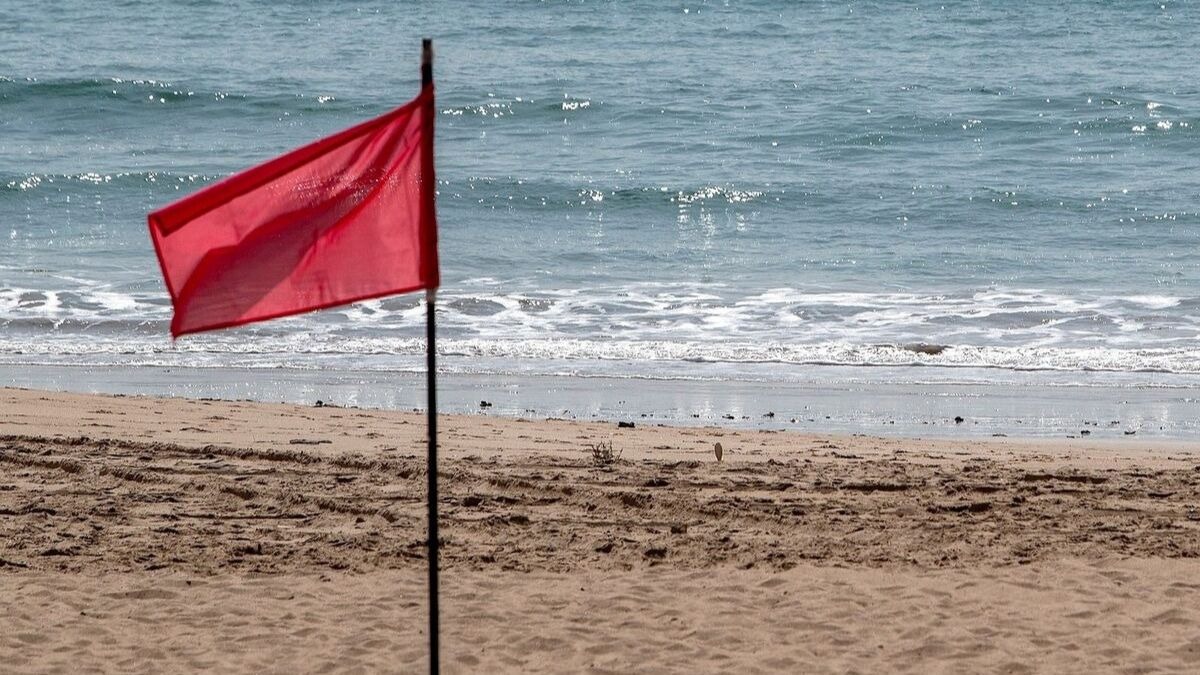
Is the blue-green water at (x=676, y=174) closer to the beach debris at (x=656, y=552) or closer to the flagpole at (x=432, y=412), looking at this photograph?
the beach debris at (x=656, y=552)

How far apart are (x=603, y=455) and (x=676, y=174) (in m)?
16.5

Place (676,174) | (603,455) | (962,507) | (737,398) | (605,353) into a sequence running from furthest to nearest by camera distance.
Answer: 1. (676,174)
2. (605,353)
3. (737,398)
4. (603,455)
5. (962,507)

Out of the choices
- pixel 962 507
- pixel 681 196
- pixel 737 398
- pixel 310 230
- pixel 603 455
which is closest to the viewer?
pixel 310 230

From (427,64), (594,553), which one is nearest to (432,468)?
(427,64)

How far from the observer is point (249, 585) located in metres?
6.30

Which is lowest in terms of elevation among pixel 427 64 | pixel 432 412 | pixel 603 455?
pixel 603 455

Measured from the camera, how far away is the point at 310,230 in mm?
4172

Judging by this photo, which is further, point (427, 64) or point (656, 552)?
point (656, 552)

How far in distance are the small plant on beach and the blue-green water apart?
344cm

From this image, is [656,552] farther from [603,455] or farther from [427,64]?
[427,64]

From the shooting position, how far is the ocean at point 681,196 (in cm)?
1202

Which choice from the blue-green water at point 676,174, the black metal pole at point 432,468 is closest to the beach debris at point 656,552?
the black metal pole at point 432,468

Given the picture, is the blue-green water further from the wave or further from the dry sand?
the dry sand

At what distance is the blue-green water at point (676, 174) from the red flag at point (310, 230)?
302 inches
